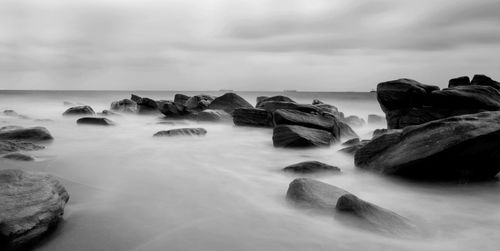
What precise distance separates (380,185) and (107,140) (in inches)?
260

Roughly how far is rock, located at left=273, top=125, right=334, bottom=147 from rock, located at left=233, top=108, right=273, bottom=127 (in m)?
2.86

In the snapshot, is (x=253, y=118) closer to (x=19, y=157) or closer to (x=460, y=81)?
(x=460, y=81)

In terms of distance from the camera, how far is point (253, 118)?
11461mm

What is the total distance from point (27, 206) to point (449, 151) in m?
4.61

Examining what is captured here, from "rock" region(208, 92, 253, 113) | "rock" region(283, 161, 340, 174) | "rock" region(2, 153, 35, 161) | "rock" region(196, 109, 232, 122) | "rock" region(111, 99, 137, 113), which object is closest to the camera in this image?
"rock" region(283, 161, 340, 174)

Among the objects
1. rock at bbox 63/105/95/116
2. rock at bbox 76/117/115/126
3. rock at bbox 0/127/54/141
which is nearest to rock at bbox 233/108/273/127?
rock at bbox 76/117/115/126

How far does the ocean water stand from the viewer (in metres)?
3.26

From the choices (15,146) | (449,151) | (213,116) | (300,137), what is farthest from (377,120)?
(15,146)

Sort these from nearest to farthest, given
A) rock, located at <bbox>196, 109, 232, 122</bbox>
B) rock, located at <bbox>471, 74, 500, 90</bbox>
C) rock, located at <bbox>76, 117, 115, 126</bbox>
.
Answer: rock, located at <bbox>471, 74, 500, 90</bbox>
rock, located at <bbox>76, 117, 115, 126</bbox>
rock, located at <bbox>196, 109, 232, 122</bbox>

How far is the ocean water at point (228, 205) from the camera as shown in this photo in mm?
3265

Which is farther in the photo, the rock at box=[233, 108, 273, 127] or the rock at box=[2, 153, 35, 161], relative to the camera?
the rock at box=[233, 108, 273, 127]

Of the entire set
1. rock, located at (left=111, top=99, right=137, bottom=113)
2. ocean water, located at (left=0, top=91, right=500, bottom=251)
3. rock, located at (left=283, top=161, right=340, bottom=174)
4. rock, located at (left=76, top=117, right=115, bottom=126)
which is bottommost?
ocean water, located at (left=0, top=91, right=500, bottom=251)

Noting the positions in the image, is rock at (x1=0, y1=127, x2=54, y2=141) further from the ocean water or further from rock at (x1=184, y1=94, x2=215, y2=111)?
rock at (x1=184, y1=94, x2=215, y2=111)

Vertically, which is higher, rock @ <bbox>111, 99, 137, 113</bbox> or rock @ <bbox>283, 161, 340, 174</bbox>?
rock @ <bbox>111, 99, 137, 113</bbox>
